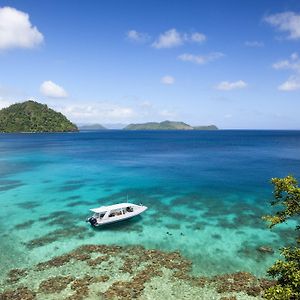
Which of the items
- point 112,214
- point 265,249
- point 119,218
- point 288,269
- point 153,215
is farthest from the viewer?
point 153,215

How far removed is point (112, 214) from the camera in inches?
2083

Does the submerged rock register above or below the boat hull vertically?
below

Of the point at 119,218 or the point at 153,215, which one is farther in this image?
the point at 153,215

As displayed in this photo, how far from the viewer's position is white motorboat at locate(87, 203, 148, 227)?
50875mm

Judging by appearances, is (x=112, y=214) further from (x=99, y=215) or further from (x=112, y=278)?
(x=112, y=278)

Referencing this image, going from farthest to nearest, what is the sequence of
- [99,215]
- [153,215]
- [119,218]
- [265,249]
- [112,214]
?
[153,215], [112,214], [119,218], [99,215], [265,249]

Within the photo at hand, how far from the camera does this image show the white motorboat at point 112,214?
50875mm

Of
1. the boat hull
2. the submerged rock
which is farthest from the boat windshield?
the submerged rock

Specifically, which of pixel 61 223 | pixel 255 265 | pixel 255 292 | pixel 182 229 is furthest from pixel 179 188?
pixel 255 292

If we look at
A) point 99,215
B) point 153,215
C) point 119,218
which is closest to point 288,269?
point 119,218

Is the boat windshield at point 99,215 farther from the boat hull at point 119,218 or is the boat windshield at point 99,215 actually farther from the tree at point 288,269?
the tree at point 288,269

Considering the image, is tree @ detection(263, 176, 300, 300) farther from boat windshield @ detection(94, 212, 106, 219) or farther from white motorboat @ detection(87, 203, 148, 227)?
boat windshield @ detection(94, 212, 106, 219)

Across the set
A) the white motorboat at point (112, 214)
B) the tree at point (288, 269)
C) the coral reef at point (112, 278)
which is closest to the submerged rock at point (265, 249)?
the coral reef at point (112, 278)

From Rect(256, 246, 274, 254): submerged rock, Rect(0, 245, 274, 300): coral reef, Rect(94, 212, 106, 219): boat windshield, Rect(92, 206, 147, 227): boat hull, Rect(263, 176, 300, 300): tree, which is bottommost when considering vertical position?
A: Rect(0, 245, 274, 300): coral reef
